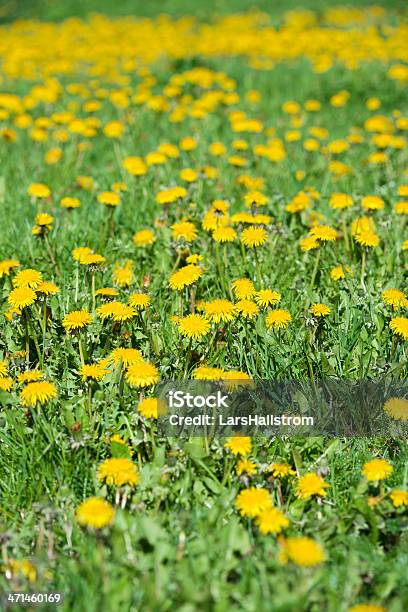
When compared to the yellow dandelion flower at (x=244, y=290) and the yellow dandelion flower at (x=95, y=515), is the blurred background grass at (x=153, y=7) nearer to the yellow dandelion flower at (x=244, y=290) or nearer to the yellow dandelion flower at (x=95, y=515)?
the yellow dandelion flower at (x=244, y=290)

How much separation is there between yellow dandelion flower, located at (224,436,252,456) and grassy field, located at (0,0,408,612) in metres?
0.03

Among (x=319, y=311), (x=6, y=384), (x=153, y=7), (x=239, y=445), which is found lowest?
(x=239, y=445)

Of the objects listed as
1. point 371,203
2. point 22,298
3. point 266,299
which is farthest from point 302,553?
point 371,203

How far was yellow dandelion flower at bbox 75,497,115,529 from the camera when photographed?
5.75ft

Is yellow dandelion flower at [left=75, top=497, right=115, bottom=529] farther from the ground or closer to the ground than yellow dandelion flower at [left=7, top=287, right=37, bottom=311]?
closer to the ground

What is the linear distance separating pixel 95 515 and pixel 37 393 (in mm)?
483

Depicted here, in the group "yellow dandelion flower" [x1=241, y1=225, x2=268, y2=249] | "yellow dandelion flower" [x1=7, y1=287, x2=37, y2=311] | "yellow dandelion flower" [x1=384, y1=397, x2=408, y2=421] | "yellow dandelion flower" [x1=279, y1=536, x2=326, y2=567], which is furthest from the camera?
"yellow dandelion flower" [x1=241, y1=225, x2=268, y2=249]

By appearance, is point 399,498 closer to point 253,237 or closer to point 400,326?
point 400,326

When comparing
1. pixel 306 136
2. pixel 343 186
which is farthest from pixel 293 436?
pixel 306 136

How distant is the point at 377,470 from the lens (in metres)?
1.94

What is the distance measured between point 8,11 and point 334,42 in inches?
309

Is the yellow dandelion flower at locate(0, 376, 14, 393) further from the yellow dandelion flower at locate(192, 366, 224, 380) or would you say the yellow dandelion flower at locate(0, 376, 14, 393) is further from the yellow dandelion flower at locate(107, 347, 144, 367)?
the yellow dandelion flower at locate(192, 366, 224, 380)

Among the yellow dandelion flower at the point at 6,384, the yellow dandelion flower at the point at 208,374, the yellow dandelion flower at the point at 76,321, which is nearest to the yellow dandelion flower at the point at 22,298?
the yellow dandelion flower at the point at 76,321

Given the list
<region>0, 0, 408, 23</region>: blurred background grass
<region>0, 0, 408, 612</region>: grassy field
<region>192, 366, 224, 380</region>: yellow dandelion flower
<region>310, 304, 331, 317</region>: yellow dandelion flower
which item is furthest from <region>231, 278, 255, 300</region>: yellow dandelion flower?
<region>0, 0, 408, 23</region>: blurred background grass
